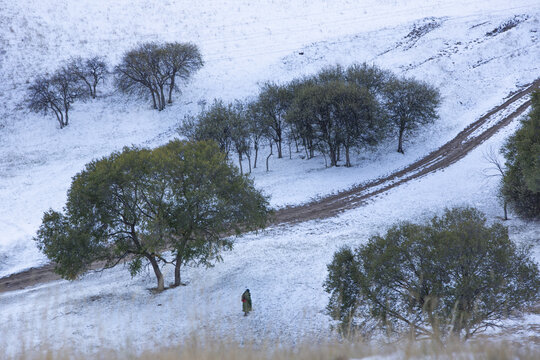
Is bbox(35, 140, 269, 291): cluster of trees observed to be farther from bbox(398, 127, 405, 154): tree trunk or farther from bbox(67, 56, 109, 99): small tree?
bbox(67, 56, 109, 99): small tree

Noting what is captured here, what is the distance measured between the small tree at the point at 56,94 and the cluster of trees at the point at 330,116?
27906mm

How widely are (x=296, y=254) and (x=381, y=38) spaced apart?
59.1 m

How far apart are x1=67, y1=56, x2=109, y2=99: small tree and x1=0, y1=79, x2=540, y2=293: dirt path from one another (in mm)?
46484

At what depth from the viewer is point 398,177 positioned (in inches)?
1625

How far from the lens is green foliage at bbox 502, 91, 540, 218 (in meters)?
22.4

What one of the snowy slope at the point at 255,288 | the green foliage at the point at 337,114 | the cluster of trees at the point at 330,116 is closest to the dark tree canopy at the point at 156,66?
the cluster of trees at the point at 330,116

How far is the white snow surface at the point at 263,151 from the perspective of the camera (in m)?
19.6

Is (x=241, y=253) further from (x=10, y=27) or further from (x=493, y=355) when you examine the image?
(x=10, y=27)

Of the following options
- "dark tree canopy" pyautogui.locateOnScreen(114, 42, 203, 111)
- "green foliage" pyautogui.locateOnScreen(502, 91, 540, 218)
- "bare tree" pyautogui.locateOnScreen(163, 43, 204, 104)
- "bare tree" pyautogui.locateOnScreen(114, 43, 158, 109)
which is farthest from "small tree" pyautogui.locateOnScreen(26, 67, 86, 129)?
"green foliage" pyautogui.locateOnScreen(502, 91, 540, 218)

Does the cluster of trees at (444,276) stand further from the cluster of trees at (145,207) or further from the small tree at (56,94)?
the small tree at (56,94)

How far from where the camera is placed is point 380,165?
45469mm

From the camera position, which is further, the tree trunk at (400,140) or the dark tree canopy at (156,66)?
the dark tree canopy at (156,66)

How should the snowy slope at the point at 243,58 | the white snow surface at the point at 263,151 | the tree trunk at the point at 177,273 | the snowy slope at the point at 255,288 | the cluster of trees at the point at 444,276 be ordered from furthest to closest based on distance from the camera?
the snowy slope at the point at 243,58 < the tree trunk at the point at 177,273 < the white snow surface at the point at 263,151 < the snowy slope at the point at 255,288 < the cluster of trees at the point at 444,276

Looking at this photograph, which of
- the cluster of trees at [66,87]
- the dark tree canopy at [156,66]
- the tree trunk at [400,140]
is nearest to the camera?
the tree trunk at [400,140]
